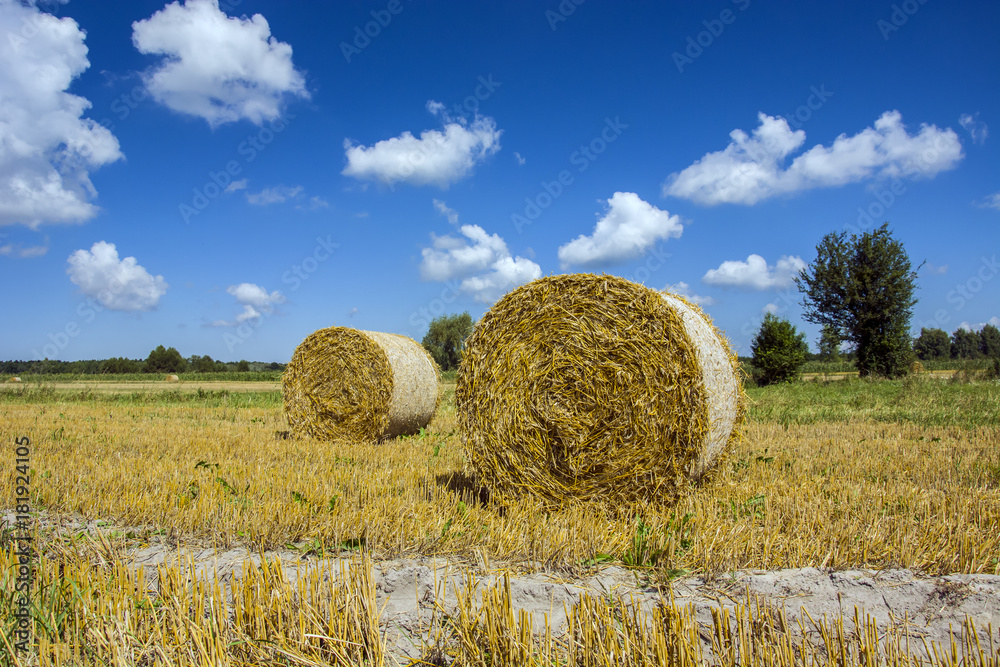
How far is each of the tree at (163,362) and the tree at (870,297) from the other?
53.1 metres

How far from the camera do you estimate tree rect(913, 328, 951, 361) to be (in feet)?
283

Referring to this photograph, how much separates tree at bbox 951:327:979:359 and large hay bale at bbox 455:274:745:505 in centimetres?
9191

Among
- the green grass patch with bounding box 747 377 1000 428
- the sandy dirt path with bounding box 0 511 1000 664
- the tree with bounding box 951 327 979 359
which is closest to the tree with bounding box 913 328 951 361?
the tree with bounding box 951 327 979 359

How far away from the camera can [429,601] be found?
10.5 ft

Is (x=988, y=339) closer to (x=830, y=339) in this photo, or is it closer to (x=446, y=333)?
(x=830, y=339)

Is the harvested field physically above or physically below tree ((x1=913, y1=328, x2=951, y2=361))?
below

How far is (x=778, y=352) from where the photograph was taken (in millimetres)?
28594

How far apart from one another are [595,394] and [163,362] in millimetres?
59429

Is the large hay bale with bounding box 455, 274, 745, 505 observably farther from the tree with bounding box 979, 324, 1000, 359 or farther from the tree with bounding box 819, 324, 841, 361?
the tree with bounding box 979, 324, 1000, 359

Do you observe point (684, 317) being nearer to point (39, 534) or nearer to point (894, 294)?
point (39, 534)

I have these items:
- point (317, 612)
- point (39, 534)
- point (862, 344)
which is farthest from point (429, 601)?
point (862, 344)

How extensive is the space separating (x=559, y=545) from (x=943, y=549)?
2.42m

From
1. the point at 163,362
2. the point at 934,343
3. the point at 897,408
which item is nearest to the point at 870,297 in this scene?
the point at 897,408

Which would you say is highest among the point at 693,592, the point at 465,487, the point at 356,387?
the point at 356,387
